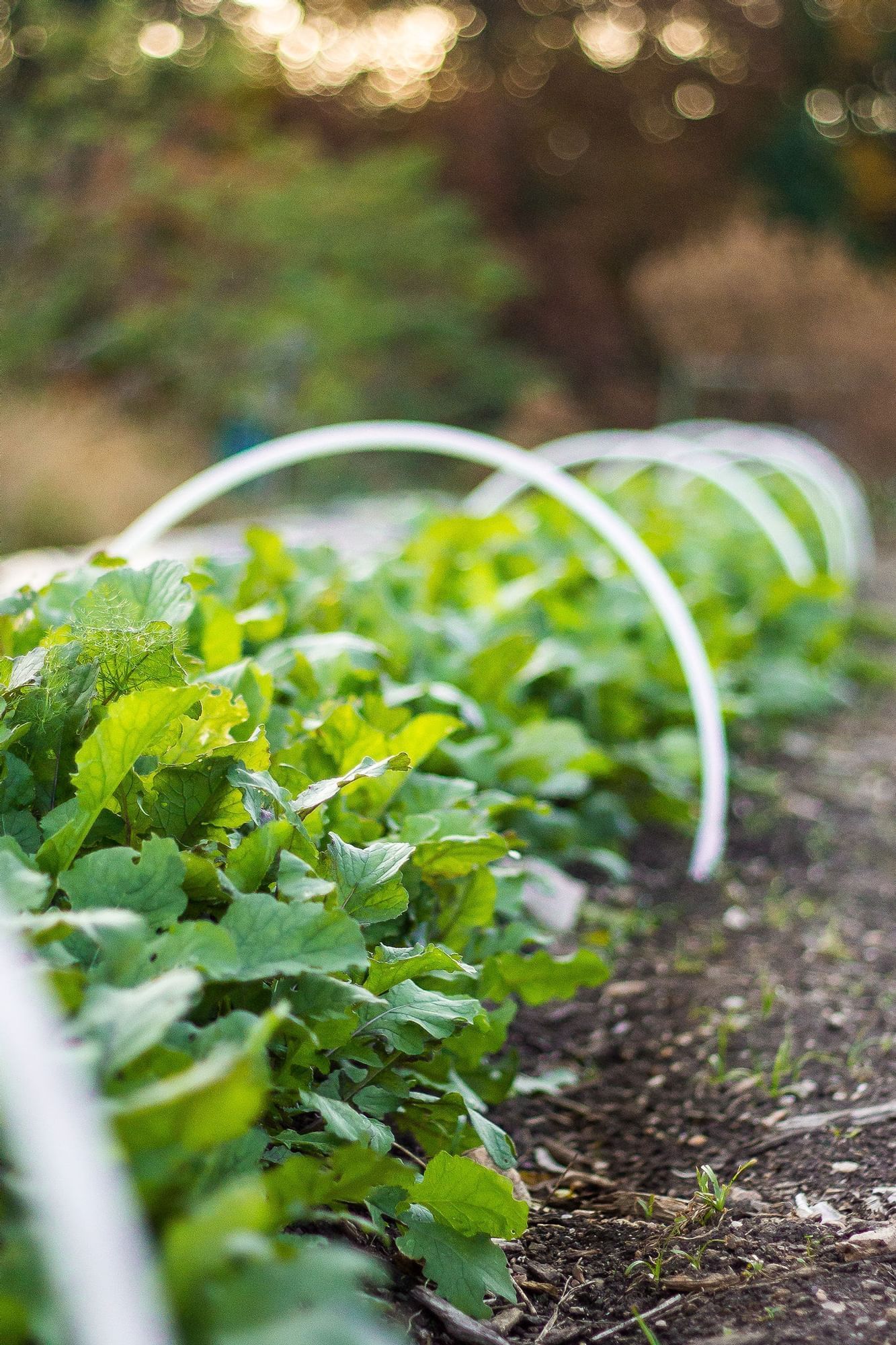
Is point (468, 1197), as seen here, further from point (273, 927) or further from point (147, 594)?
point (147, 594)

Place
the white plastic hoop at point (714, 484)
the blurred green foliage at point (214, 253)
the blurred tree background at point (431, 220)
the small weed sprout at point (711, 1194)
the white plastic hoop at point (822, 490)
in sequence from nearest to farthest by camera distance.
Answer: the small weed sprout at point (711, 1194) → the white plastic hoop at point (714, 484) → the white plastic hoop at point (822, 490) → the blurred green foliage at point (214, 253) → the blurred tree background at point (431, 220)

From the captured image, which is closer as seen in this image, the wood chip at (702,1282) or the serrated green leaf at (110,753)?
the serrated green leaf at (110,753)

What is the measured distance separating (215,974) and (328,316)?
36.9 feet

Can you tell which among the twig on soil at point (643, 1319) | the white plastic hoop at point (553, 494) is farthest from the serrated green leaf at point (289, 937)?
the white plastic hoop at point (553, 494)

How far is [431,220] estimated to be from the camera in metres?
13.3

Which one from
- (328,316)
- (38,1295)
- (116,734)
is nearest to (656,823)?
(116,734)

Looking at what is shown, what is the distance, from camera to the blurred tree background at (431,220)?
912 cm

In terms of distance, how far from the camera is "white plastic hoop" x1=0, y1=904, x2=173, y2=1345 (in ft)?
1.75

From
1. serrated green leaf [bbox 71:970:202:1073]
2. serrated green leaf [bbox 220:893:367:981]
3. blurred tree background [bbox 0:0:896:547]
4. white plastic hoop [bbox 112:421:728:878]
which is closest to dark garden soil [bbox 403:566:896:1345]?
white plastic hoop [bbox 112:421:728:878]

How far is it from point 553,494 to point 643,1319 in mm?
1591

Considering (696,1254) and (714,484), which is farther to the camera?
(714,484)

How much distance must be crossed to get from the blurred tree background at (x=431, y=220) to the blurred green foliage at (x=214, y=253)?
34mm

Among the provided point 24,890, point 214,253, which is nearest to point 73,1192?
point 24,890

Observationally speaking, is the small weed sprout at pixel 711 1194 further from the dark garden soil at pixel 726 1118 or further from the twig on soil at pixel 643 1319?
the twig on soil at pixel 643 1319
